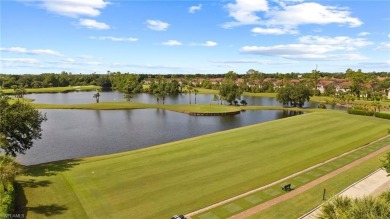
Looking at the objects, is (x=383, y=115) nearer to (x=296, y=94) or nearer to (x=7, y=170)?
(x=296, y=94)

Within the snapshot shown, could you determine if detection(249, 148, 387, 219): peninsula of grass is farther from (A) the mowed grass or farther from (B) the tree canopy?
(B) the tree canopy

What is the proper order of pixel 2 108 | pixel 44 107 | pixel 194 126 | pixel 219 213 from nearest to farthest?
pixel 219 213 → pixel 2 108 → pixel 194 126 → pixel 44 107

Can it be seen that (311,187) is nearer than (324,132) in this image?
Yes

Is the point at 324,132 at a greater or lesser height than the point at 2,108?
lesser

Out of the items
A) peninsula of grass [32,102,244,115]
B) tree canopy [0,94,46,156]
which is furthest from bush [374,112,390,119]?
tree canopy [0,94,46,156]

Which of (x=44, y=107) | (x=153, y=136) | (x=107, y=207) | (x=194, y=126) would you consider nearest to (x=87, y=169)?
(x=107, y=207)

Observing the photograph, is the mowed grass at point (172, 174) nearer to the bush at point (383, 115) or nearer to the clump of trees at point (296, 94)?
the bush at point (383, 115)

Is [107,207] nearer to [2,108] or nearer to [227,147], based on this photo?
[2,108]
